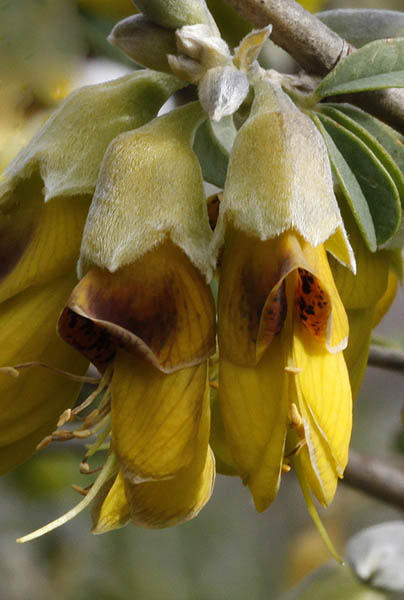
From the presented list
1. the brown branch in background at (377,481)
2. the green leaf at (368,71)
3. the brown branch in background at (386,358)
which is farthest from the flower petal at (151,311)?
the brown branch in background at (377,481)

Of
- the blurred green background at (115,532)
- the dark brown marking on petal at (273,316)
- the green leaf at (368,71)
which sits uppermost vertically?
the green leaf at (368,71)

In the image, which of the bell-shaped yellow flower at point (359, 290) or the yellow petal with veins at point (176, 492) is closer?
the yellow petal with veins at point (176, 492)

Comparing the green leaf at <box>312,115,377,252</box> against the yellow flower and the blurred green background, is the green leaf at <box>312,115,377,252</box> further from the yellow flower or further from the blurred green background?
the blurred green background

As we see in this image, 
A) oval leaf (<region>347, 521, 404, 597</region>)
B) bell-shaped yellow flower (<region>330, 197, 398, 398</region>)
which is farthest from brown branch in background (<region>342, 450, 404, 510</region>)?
bell-shaped yellow flower (<region>330, 197, 398, 398</region>)

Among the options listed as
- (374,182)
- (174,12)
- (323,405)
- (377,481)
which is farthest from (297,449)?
(377,481)

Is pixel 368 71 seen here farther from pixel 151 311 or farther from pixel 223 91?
pixel 151 311

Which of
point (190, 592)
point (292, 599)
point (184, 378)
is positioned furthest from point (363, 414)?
point (184, 378)

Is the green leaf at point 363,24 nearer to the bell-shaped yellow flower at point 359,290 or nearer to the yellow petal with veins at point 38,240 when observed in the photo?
the bell-shaped yellow flower at point 359,290
